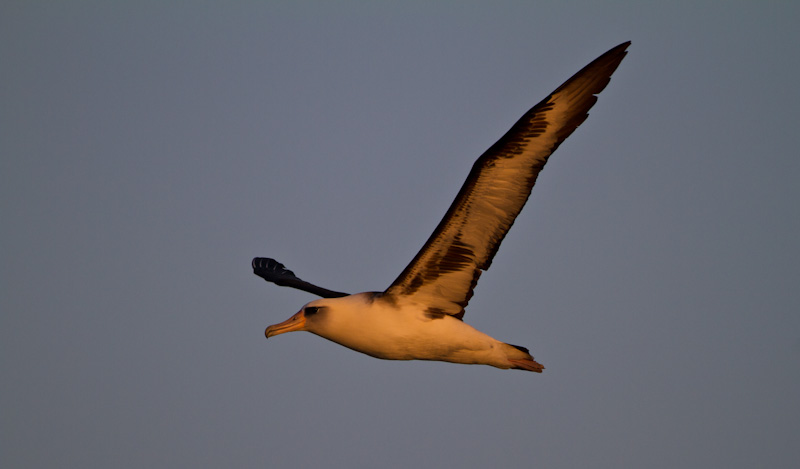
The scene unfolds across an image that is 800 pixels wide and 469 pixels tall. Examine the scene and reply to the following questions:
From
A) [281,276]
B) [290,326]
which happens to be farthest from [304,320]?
[281,276]

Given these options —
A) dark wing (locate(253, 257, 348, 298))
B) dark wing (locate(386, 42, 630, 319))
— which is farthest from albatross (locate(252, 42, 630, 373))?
dark wing (locate(253, 257, 348, 298))

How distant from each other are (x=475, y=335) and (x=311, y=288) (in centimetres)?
388

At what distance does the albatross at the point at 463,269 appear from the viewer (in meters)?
9.54

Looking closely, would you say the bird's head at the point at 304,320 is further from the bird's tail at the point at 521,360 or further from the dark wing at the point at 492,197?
the bird's tail at the point at 521,360

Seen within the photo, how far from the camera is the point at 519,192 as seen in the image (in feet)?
32.3

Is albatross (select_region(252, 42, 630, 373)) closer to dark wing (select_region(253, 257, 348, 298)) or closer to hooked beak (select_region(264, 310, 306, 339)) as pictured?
hooked beak (select_region(264, 310, 306, 339))

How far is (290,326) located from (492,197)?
3.02m

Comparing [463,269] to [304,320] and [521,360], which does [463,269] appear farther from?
[304,320]

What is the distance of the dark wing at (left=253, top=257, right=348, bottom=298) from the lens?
13.1m

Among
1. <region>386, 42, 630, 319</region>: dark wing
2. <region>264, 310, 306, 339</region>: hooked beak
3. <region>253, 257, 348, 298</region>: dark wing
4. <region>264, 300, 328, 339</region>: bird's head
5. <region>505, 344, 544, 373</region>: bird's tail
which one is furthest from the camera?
<region>253, 257, 348, 298</region>: dark wing

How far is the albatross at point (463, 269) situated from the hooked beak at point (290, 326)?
1 centimetres

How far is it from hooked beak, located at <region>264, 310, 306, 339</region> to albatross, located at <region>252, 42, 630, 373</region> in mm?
13

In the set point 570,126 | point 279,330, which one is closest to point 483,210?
point 570,126

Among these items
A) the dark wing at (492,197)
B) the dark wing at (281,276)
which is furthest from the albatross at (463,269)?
the dark wing at (281,276)
